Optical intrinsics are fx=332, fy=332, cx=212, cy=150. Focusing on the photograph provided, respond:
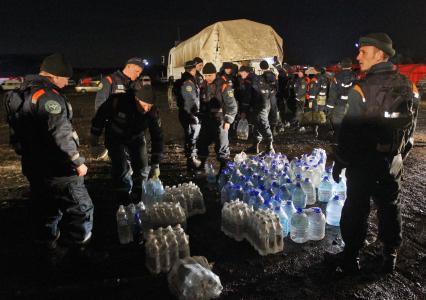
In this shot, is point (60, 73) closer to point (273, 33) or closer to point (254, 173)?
point (254, 173)

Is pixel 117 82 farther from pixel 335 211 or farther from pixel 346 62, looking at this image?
pixel 346 62

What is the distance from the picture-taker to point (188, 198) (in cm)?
492

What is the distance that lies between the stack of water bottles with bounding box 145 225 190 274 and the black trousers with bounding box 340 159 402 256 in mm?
1706

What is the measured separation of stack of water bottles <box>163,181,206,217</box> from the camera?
4.82 meters

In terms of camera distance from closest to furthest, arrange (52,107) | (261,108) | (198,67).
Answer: (52,107) → (198,67) → (261,108)

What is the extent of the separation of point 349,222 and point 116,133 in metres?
3.05

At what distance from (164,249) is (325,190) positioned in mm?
2954

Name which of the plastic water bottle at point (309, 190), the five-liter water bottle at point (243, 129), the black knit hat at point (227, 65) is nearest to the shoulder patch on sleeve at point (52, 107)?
the plastic water bottle at point (309, 190)

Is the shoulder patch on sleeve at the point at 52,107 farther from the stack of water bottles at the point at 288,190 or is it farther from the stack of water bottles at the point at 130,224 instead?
the stack of water bottles at the point at 288,190

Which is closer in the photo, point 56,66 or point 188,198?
point 56,66

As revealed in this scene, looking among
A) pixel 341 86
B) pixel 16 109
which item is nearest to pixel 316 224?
pixel 16 109

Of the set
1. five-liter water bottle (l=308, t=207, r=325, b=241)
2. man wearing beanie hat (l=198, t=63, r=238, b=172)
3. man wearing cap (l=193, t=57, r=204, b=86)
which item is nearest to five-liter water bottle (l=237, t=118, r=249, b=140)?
man wearing cap (l=193, t=57, r=204, b=86)

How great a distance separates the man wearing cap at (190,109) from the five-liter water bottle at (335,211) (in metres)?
3.19

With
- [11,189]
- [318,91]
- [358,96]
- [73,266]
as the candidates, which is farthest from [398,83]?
[318,91]
